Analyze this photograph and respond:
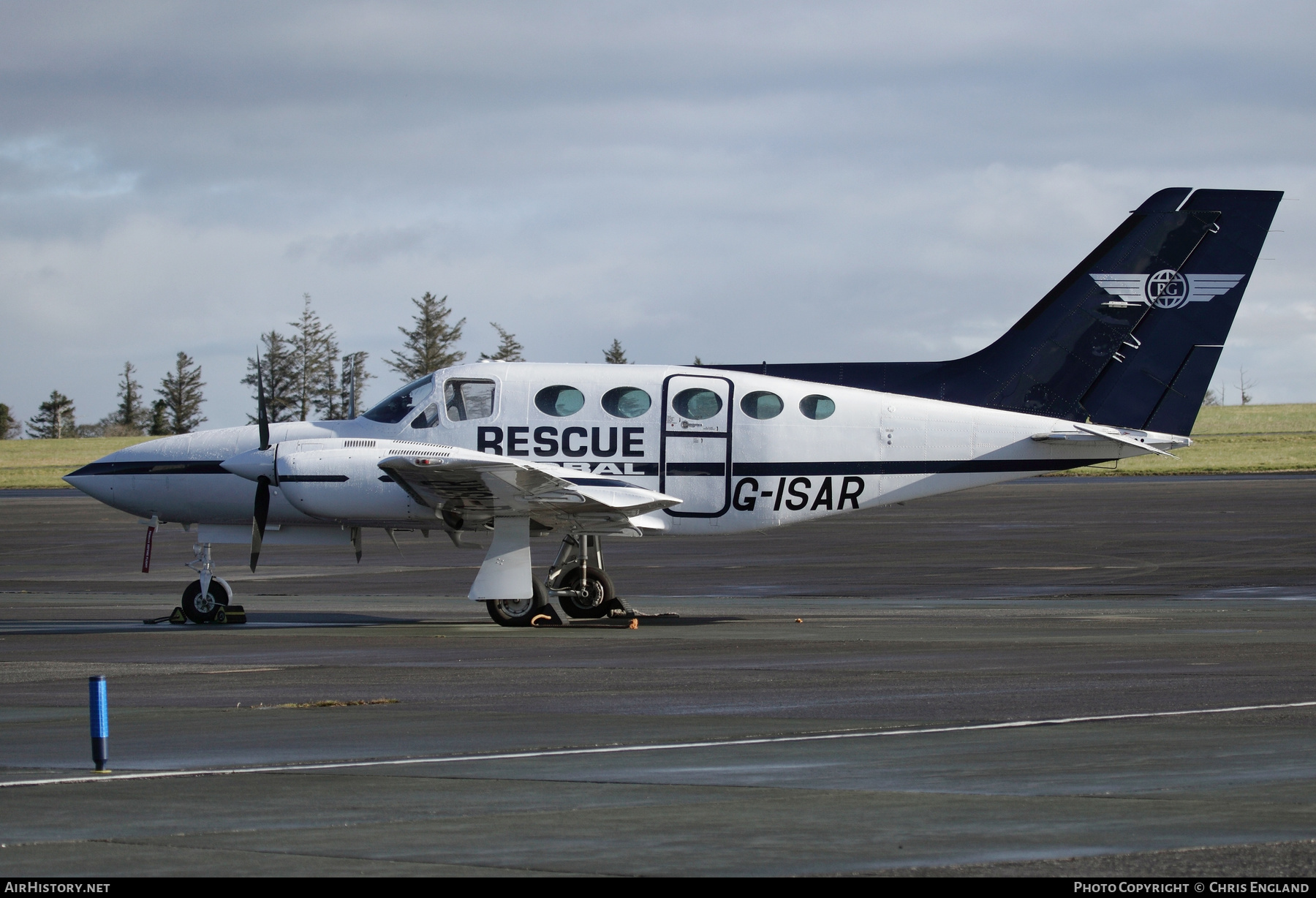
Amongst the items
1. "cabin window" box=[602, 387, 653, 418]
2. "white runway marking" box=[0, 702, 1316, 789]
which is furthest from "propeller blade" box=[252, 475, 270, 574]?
"white runway marking" box=[0, 702, 1316, 789]

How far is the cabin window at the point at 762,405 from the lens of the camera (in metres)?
21.7

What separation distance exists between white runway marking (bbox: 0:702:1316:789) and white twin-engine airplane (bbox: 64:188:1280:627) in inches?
397

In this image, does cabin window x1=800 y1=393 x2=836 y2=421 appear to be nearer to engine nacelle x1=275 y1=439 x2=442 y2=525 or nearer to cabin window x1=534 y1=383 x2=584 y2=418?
cabin window x1=534 y1=383 x2=584 y2=418

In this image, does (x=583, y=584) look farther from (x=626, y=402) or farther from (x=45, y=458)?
(x=45, y=458)

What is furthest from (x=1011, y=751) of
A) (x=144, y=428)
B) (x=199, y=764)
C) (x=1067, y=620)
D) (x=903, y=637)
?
(x=144, y=428)

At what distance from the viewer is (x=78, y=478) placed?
2227 cm

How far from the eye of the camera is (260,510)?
70.5 feet

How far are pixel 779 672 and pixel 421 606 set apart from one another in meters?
11.1

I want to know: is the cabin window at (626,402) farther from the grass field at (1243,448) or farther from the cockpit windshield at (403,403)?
the grass field at (1243,448)

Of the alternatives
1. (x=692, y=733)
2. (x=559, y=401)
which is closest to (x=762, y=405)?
(x=559, y=401)

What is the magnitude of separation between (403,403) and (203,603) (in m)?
3.97

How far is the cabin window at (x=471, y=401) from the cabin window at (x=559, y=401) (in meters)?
0.68

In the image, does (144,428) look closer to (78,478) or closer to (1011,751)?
(78,478)

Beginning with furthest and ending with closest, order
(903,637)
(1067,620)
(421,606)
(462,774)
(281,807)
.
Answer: (421,606), (1067,620), (903,637), (462,774), (281,807)
